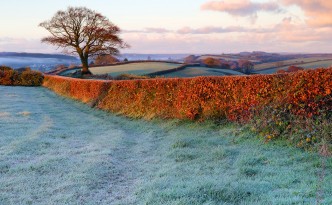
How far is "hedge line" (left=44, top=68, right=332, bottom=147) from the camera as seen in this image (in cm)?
980

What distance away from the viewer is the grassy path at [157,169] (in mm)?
6059

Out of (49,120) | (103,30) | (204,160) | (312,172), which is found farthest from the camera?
(103,30)

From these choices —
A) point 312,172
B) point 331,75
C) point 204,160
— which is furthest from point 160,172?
point 331,75

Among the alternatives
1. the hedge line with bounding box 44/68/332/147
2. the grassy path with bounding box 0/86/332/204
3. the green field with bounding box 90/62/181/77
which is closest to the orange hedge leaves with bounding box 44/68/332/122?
the hedge line with bounding box 44/68/332/147

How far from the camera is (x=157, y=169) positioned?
812cm

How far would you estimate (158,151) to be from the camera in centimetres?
1011

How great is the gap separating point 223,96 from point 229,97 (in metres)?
0.32

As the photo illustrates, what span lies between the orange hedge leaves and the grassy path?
939 mm

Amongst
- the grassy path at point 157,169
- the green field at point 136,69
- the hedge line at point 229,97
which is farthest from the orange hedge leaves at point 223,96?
the green field at point 136,69

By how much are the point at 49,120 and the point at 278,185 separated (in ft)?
42.2

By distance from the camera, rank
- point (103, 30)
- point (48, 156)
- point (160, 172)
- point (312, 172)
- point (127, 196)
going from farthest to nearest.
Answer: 1. point (103, 30)
2. point (48, 156)
3. point (160, 172)
4. point (312, 172)
5. point (127, 196)

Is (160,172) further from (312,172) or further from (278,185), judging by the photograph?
(312,172)

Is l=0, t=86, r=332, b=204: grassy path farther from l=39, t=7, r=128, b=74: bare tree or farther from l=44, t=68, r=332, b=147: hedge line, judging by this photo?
l=39, t=7, r=128, b=74: bare tree

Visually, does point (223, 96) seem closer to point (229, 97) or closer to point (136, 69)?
point (229, 97)
